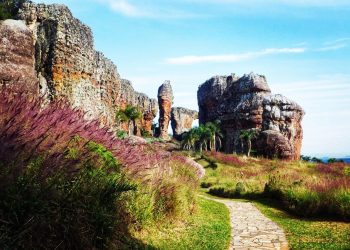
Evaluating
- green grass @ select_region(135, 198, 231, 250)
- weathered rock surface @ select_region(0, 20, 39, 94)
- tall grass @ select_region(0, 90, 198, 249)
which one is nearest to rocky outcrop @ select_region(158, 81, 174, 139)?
weathered rock surface @ select_region(0, 20, 39, 94)

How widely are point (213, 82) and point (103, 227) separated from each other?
85.2 m

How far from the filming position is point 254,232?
10.7 meters

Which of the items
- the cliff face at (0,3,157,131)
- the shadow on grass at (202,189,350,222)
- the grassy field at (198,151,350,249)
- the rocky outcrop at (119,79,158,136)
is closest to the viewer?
the grassy field at (198,151,350,249)

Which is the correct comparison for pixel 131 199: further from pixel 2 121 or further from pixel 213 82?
pixel 213 82

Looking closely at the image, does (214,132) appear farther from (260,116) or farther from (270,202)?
A: (270,202)

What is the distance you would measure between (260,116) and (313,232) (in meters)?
64.0

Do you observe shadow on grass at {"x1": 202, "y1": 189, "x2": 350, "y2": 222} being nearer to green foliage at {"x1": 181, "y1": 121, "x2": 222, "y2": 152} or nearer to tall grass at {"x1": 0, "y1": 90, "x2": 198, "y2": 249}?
tall grass at {"x1": 0, "y1": 90, "x2": 198, "y2": 249}

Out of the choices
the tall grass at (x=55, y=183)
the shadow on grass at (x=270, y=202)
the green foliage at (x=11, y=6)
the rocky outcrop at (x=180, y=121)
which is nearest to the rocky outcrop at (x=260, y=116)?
the rocky outcrop at (x=180, y=121)

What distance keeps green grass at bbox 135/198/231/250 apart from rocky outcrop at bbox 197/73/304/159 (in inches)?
2197

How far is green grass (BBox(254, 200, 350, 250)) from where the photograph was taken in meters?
9.05

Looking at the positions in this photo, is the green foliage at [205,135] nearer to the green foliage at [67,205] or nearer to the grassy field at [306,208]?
the grassy field at [306,208]

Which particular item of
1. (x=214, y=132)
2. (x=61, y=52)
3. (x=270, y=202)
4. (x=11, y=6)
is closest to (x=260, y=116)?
(x=214, y=132)

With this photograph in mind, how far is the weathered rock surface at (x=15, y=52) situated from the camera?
11.3m

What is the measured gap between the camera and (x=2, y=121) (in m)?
4.36
